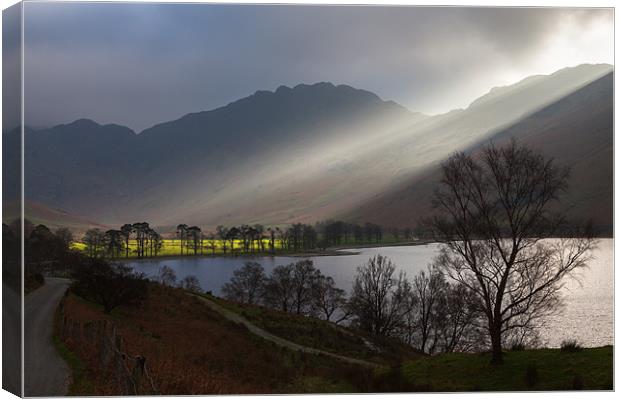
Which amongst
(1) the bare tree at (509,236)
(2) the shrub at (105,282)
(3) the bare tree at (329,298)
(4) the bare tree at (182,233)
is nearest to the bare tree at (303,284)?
(3) the bare tree at (329,298)

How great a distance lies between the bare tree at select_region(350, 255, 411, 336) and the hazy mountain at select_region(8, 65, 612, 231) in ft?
2.82

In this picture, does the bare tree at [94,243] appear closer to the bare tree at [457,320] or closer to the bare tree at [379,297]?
the bare tree at [379,297]

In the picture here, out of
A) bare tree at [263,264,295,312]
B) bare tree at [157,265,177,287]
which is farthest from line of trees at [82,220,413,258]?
bare tree at [157,265,177,287]

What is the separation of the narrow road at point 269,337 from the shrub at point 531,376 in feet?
7.30

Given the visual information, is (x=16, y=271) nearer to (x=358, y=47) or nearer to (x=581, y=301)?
(x=358, y=47)

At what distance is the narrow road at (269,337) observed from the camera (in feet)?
31.7

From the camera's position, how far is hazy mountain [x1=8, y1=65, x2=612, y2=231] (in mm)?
9375

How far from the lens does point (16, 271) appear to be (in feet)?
25.9

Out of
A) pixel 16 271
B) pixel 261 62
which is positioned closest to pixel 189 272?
pixel 16 271

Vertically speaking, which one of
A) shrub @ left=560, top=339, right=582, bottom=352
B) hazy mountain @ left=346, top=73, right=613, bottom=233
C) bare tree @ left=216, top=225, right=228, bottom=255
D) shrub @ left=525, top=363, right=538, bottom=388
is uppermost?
hazy mountain @ left=346, top=73, right=613, bottom=233

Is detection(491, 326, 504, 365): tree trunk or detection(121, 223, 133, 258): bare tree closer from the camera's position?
detection(491, 326, 504, 365): tree trunk

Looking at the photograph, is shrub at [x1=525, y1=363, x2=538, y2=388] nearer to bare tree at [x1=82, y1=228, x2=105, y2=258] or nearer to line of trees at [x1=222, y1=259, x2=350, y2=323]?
line of trees at [x1=222, y1=259, x2=350, y2=323]

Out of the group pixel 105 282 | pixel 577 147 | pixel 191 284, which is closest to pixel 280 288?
pixel 191 284

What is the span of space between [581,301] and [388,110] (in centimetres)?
423
